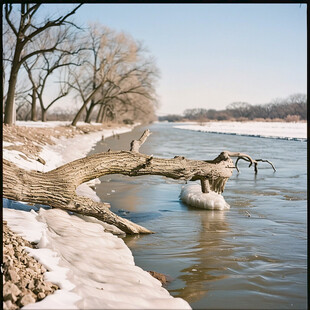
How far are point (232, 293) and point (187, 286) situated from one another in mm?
517

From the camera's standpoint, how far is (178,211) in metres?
8.98

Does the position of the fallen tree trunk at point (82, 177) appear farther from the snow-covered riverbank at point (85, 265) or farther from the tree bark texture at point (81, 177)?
the snow-covered riverbank at point (85, 265)

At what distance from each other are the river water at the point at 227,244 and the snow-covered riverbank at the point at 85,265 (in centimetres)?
40

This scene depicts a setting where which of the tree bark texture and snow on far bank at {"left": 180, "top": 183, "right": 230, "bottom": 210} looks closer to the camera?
the tree bark texture

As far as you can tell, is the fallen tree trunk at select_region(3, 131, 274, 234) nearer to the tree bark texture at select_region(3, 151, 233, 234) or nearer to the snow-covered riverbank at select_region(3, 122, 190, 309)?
the tree bark texture at select_region(3, 151, 233, 234)

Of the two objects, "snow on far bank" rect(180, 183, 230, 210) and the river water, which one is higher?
"snow on far bank" rect(180, 183, 230, 210)

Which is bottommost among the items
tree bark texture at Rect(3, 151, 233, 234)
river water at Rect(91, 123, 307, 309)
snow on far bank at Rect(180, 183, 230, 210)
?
river water at Rect(91, 123, 307, 309)

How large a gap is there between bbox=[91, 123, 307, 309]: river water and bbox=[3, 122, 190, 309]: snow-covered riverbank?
0.40 meters

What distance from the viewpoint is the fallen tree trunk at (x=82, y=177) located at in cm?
650

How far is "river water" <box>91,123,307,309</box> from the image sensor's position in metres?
4.69

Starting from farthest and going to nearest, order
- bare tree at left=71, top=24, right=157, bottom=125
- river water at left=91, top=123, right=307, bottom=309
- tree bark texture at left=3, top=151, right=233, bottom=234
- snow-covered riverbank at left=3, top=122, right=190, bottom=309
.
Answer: bare tree at left=71, top=24, right=157, bottom=125
tree bark texture at left=3, top=151, right=233, bottom=234
river water at left=91, top=123, right=307, bottom=309
snow-covered riverbank at left=3, top=122, right=190, bottom=309

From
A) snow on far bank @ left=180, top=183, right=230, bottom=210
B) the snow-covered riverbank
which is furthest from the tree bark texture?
snow on far bank @ left=180, top=183, right=230, bottom=210

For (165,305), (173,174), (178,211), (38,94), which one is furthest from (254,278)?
(38,94)

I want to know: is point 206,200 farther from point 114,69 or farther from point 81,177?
point 114,69
